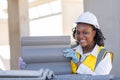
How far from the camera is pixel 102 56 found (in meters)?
2.16

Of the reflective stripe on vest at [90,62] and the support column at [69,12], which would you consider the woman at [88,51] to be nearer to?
the reflective stripe on vest at [90,62]

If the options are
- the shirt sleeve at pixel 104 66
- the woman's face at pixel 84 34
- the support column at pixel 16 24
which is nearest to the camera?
the shirt sleeve at pixel 104 66

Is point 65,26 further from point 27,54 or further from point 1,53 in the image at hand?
point 27,54

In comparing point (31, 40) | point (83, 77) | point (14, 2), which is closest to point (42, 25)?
point (14, 2)

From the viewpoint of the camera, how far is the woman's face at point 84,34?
222 cm

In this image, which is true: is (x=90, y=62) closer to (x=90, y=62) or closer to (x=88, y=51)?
(x=90, y=62)

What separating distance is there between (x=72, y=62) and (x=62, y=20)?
11.0 m

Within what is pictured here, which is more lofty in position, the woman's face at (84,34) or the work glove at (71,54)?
the woman's face at (84,34)

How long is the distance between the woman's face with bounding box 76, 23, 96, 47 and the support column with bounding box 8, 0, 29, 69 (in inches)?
198

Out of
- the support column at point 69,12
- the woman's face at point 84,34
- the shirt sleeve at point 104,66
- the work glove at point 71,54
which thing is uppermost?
the support column at point 69,12

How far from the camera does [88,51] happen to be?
2.31 metres

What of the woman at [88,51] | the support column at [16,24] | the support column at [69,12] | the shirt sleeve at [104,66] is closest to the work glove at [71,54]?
the woman at [88,51]

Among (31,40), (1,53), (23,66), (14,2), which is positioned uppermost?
(14,2)

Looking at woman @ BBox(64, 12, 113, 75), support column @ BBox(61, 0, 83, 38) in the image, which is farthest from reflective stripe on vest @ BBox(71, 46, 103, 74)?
support column @ BBox(61, 0, 83, 38)
